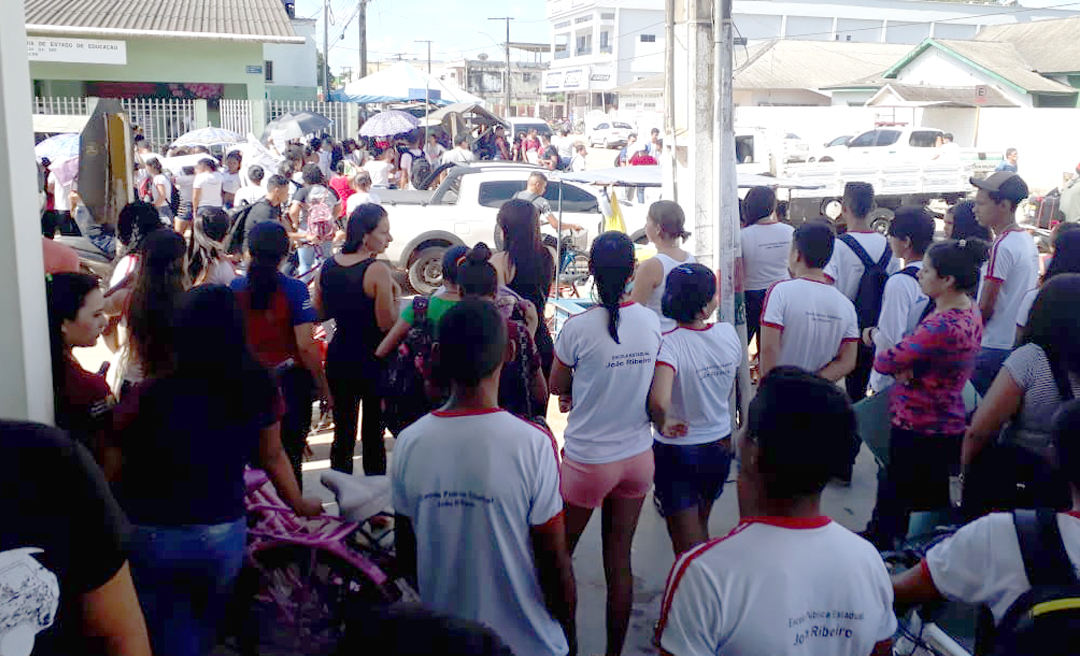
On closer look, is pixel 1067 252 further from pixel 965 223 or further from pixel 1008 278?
pixel 965 223

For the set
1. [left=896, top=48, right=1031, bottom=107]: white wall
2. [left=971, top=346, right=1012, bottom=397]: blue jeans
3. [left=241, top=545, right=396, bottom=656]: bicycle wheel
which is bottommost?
[left=241, top=545, right=396, bottom=656]: bicycle wheel

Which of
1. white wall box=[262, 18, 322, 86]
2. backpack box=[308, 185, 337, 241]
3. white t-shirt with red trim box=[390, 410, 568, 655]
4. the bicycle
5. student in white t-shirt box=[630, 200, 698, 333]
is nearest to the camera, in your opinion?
white t-shirt with red trim box=[390, 410, 568, 655]

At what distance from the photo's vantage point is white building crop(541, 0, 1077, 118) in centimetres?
6378

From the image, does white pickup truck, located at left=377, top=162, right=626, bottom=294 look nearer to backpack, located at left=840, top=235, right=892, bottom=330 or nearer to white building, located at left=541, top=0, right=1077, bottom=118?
backpack, located at left=840, top=235, right=892, bottom=330

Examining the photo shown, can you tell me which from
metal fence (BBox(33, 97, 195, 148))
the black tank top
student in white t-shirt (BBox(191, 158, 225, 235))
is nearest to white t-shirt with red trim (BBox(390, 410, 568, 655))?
the black tank top

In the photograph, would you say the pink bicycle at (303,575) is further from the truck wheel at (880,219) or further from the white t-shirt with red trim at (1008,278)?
the truck wheel at (880,219)

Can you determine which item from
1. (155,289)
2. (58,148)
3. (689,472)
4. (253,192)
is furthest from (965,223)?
(58,148)

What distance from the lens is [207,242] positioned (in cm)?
566

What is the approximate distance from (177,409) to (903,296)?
3.59 meters

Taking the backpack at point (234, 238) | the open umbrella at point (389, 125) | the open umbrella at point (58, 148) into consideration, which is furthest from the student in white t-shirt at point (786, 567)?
the open umbrella at point (389, 125)

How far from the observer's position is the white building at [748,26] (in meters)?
63.8

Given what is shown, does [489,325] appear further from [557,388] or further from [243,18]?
[243,18]

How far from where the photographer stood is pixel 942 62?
37.9 meters

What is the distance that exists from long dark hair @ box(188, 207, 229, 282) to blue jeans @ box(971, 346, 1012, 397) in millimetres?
4446
